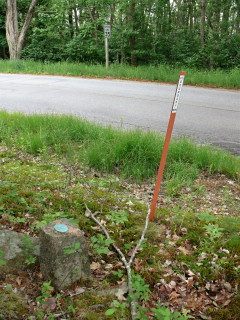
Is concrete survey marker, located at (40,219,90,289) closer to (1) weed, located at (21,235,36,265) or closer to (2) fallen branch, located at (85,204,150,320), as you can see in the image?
(1) weed, located at (21,235,36,265)

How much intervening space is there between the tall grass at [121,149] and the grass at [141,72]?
8662 millimetres

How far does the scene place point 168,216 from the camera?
4145 mm

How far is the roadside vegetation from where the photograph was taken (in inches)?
111

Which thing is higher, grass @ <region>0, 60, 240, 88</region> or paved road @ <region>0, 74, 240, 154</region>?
grass @ <region>0, 60, 240, 88</region>

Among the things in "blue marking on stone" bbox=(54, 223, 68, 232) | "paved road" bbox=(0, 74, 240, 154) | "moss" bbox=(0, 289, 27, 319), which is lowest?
"moss" bbox=(0, 289, 27, 319)

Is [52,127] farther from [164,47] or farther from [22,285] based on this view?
[164,47]

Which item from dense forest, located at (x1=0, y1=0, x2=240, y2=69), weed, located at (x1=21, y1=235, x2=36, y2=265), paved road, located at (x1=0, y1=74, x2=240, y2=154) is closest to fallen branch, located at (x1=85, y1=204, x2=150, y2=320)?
weed, located at (x1=21, y1=235, x2=36, y2=265)

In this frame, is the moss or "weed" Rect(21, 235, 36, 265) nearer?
Result: the moss

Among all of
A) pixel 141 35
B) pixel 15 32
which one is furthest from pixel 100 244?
pixel 15 32

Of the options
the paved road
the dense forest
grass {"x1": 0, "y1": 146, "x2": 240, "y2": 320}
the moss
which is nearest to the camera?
the moss

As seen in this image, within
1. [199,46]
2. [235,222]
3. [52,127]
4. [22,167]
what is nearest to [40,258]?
[235,222]

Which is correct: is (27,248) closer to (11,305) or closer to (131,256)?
(11,305)

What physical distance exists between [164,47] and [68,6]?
20.5 ft

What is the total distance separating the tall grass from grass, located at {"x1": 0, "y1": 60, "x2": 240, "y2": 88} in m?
8.66
